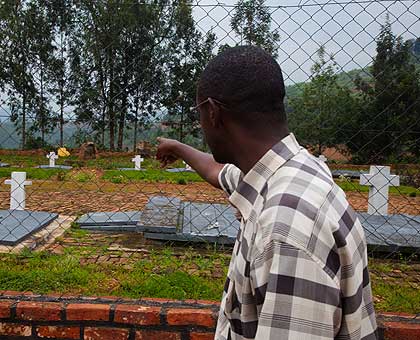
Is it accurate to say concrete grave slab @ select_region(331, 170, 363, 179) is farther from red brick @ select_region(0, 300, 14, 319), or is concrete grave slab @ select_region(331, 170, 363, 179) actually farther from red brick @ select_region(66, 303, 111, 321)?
red brick @ select_region(0, 300, 14, 319)

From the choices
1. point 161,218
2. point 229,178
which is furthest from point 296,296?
point 161,218

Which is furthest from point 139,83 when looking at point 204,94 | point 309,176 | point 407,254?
point 407,254

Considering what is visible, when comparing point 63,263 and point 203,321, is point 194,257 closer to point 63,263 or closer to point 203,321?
point 63,263

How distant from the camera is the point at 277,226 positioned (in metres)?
0.79

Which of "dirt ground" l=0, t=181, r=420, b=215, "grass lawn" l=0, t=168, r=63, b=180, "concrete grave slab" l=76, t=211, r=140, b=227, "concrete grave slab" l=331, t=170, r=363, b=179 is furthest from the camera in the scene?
"concrete grave slab" l=331, t=170, r=363, b=179

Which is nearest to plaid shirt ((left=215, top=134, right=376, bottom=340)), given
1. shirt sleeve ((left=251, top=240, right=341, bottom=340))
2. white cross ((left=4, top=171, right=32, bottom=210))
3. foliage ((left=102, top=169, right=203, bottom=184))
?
shirt sleeve ((left=251, top=240, right=341, bottom=340))

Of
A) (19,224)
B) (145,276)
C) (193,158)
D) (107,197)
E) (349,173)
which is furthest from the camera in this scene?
(349,173)

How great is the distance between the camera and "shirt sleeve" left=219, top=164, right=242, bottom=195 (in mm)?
1459

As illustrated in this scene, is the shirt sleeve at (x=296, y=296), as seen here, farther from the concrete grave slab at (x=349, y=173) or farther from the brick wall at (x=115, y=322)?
the concrete grave slab at (x=349, y=173)

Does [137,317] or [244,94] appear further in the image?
[137,317]

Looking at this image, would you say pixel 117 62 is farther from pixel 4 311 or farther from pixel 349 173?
pixel 349 173

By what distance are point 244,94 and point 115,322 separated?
1632 millimetres

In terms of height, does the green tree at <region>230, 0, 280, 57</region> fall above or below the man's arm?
above

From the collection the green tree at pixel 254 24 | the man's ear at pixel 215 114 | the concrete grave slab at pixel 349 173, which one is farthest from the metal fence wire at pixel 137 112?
the concrete grave slab at pixel 349 173
